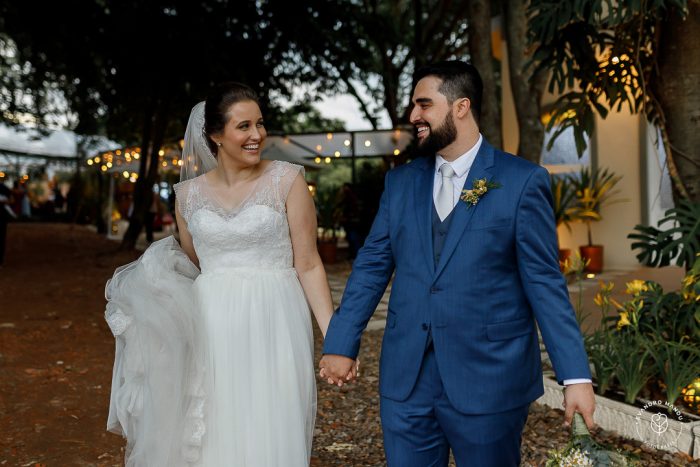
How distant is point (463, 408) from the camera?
8.09 feet

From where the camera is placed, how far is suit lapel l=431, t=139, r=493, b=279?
2.49 meters

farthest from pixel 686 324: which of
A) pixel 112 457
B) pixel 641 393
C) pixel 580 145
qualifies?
pixel 112 457

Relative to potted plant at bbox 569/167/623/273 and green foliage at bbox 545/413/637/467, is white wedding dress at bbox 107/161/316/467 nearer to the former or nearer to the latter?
green foliage at bbox 545/413/637/467

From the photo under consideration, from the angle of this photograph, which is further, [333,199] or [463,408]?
[333,199]

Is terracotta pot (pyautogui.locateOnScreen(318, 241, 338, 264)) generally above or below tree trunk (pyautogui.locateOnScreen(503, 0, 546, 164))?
below

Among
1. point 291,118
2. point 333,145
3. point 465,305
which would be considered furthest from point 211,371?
point 291,118

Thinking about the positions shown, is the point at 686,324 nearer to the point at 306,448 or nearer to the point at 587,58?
the point at 587,58

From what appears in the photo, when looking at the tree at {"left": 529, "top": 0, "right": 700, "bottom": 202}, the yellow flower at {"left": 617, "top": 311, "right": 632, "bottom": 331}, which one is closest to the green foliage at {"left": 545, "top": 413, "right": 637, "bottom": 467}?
the yellow flower at {"left": 617, "top": 311, "right": 632, "bottom": 331}

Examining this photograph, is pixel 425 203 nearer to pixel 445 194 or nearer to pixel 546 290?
pixel 445 194

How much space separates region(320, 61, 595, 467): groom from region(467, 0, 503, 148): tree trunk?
7051 millimetres

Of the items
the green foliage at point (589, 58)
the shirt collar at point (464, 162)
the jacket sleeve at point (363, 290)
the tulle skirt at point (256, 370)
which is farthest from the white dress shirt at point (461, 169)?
the green foliage at point (589, 58)

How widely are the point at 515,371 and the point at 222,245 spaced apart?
4.71 ft

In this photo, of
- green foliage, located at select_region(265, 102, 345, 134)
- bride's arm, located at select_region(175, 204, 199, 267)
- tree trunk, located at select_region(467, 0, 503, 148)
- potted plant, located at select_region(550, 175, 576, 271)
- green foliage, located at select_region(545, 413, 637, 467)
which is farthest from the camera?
green foliage, located at select_region(265, 102, 345, 134)

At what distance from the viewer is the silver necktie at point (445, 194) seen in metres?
2.61
